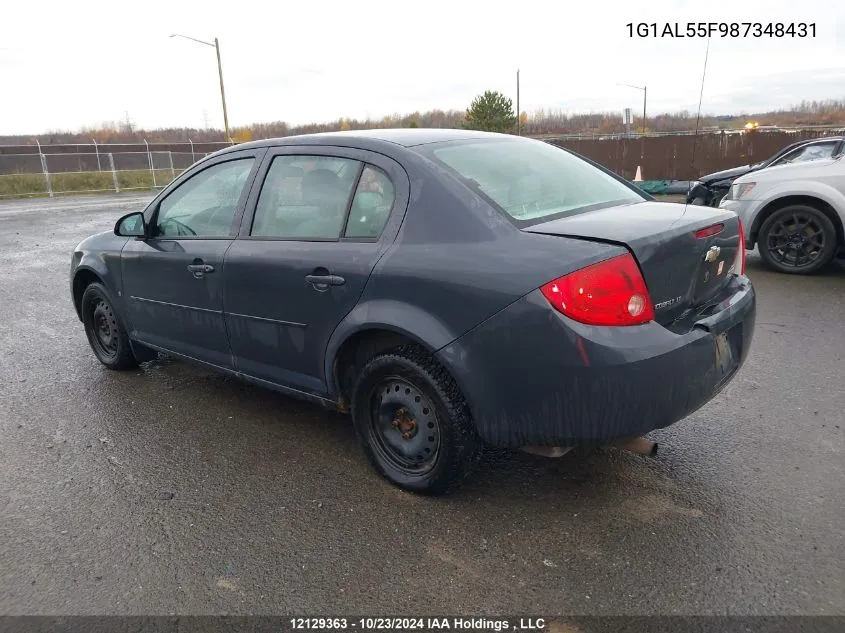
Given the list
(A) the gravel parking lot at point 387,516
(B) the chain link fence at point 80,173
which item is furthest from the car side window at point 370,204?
(B) the chain link fence at point 80,173

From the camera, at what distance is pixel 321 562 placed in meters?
2.61

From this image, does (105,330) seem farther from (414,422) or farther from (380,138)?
(414,422)

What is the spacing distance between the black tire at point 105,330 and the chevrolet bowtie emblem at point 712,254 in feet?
12.5

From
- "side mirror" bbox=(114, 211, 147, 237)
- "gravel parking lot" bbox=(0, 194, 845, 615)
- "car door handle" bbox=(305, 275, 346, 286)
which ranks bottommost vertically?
"gravel parking lot" bbox=(0, 194, 845, 615)

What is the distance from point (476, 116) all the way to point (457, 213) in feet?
164

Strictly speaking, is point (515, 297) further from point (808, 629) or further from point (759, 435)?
point (759, 435)

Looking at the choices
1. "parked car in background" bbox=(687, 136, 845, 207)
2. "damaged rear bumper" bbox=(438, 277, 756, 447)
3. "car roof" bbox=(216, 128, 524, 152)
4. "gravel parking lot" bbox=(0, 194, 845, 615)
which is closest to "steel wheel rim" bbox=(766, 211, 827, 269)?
"parked car in background" bbox=(687, 136, 845, 207)

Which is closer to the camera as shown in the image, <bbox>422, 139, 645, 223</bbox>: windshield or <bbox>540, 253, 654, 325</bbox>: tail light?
<bbox>540, 253, 654, 325</bbox>: tail light

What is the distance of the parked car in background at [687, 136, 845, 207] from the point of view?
8.00 m

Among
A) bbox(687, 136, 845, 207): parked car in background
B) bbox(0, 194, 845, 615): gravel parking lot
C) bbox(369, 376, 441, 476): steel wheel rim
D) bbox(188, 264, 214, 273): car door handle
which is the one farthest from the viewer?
bbox(687, 136, 845, 207): parked car in background

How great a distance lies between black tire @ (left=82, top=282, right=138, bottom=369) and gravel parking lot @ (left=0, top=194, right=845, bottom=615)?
17.0 inches

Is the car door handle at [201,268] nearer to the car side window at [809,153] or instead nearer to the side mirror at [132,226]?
the side mirror at [132,226]

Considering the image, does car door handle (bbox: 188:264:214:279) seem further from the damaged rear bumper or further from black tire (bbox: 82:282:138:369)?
the damaged rear bumper

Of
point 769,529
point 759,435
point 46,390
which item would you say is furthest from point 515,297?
point 46,390
